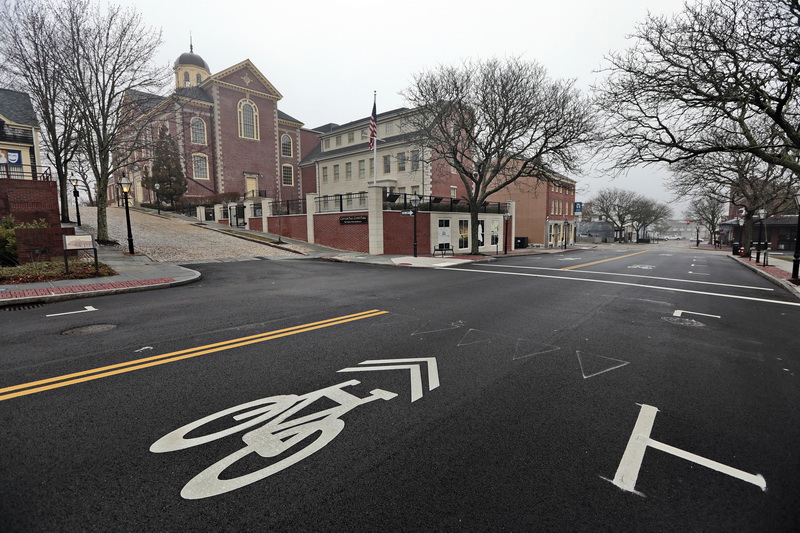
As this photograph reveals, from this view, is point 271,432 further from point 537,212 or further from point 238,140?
point 238,140

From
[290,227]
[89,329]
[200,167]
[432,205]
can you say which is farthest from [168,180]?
[89,329]

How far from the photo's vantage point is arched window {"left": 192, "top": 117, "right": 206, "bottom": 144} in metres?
45.9

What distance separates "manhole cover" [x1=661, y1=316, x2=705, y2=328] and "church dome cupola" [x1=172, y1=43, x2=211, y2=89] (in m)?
68.5

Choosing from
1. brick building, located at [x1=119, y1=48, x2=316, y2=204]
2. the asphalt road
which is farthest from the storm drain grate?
brick building, located at [x1=119, y1=48, x2=316, y2=204]

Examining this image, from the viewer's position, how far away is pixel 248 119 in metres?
50.4

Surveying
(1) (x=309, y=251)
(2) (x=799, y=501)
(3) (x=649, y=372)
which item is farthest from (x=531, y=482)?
(1) (x=309, y=251)

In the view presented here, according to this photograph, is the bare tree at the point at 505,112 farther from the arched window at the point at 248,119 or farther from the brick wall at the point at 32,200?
the arched window at the point at 248,119

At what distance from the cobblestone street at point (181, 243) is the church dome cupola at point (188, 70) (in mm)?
35998

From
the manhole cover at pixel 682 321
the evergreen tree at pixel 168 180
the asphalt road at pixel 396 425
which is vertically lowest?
the manhole cover at pixel 682 321

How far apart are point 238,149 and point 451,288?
154 ft

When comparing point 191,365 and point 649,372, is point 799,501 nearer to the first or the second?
point 649,372

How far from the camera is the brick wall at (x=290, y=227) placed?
2959 centimetres

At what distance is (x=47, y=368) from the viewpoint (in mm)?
4840

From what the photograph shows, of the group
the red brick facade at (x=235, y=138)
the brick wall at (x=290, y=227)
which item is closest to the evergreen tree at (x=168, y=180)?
the red brick facade at (x=235, y=138)
